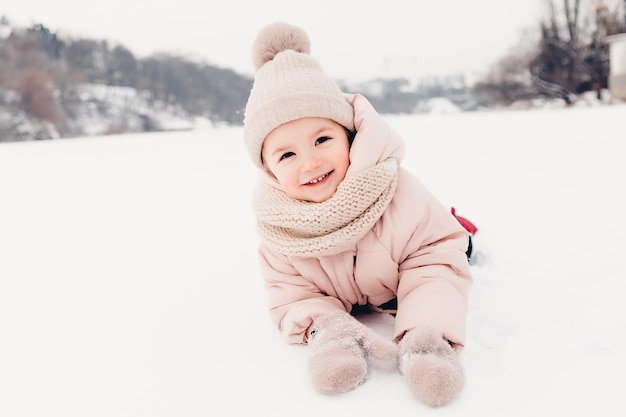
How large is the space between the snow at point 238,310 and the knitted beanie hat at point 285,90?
0.49 metres

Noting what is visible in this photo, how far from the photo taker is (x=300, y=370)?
3.02ft

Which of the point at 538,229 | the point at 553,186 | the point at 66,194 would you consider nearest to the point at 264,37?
the point at 538,229

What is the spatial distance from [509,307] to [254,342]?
23.8 inches

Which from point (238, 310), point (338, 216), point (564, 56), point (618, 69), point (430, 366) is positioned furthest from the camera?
point (564, 56)

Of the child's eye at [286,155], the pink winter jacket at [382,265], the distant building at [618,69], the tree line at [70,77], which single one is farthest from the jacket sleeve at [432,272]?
the distant building at [618,69]

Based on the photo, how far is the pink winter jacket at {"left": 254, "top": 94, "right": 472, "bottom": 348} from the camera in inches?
40.0

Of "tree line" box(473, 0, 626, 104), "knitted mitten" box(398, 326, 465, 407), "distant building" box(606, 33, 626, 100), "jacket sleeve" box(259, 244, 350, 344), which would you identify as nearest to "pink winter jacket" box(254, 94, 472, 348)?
"jacket sleeve" box(259, 244, 350, 344)

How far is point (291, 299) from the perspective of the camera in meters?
1.10

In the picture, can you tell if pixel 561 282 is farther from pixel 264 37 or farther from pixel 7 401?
pixel 7 401

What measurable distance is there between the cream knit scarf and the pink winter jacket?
4 cm

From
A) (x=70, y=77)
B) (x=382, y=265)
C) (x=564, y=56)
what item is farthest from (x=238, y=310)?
(x=564, y=56)

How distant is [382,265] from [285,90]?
0.47m

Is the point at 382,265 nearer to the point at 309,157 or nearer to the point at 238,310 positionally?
the point at 309,157

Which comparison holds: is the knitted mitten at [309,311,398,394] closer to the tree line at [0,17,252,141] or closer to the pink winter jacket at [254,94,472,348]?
the pink winter jacket at [254,94,472,348]
